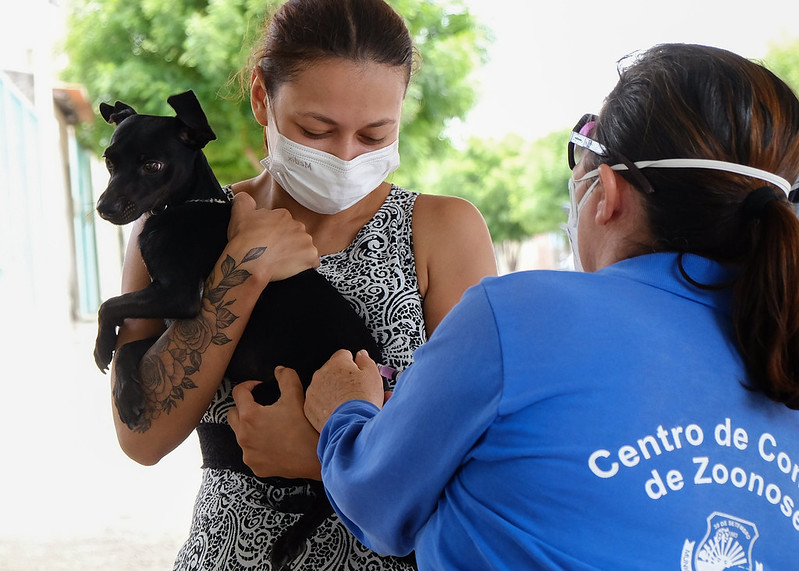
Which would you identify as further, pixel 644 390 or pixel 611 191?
pixel 611 191

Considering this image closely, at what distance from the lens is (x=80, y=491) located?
5.68m

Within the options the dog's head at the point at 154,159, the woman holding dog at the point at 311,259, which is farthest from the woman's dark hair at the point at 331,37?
the dog's head at the point at 154,159

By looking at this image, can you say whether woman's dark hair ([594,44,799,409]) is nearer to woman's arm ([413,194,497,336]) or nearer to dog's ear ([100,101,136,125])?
woman's arm ([413,194,497,336])

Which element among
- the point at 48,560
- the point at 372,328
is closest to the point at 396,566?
the point at 372,328

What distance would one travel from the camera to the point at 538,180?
2705cm

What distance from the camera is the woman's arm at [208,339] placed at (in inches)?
63.3

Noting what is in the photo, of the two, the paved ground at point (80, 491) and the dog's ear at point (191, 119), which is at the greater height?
the dog's ear at point (191, 119)

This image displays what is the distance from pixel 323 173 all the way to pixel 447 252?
1.05 ft

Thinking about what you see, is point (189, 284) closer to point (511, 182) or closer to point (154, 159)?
point (154, 159)

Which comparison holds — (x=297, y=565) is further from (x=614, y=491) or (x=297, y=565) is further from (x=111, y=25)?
(x=111, y=25)

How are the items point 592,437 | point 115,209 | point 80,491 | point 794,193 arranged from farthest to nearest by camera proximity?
point 80,491 < point 115,209 < point 794,193 < point 592,437

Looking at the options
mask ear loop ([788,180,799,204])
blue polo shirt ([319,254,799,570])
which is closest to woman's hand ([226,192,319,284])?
blue polo shirt ([319,254,799,570])

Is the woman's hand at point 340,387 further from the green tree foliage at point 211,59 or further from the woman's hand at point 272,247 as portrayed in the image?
the green tree foliage at point 211,59

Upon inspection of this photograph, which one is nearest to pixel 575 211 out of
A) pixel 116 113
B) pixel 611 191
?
pixel 611 191
